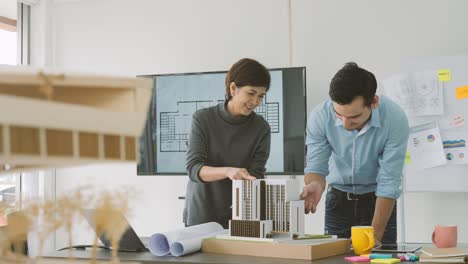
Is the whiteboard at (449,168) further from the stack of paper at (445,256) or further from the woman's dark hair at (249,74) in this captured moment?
the stack of paper at (445,256)

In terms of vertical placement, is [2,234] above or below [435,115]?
below

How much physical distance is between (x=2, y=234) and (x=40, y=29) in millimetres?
5057

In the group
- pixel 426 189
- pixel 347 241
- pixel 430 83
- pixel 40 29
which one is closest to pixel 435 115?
pixel 430 83

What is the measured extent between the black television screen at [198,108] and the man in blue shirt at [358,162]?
148cm

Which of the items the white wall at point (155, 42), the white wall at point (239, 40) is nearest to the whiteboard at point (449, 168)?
the white wall at point (239, 40)

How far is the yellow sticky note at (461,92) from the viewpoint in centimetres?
403

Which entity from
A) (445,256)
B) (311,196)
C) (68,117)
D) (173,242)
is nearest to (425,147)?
(311,196)

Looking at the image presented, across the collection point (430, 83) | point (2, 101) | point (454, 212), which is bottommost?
point (454, 212)

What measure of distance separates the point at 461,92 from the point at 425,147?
400 mm

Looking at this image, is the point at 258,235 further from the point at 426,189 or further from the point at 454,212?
the point at 454,212

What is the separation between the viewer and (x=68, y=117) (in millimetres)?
519

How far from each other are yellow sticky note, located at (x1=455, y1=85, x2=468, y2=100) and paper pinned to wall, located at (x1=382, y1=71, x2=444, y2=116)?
0.31 ft

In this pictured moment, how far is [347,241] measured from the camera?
2.23 metres

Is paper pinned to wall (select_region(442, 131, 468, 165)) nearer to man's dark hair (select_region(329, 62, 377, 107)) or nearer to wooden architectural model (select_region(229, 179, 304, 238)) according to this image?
man's dark hair (select_region(329, 62, 377, 107))
